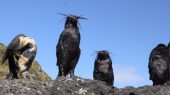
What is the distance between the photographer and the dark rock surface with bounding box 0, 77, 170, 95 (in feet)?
43.4

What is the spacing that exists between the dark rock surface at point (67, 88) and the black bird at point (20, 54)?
59.7 inches

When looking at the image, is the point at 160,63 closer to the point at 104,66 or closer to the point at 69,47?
the point at 104,66

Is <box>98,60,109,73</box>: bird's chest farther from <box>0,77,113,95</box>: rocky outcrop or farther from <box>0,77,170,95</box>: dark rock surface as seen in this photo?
<box>0,77,113,95</box>: rocky outcrop

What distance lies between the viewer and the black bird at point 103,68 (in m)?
23.0

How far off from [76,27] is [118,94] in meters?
3.60

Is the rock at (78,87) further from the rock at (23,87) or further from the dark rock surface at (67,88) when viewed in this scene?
the rock at (23,87)

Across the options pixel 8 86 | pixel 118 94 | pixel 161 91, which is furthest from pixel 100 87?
pixel 8 86

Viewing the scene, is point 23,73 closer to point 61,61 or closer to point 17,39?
point 17,39

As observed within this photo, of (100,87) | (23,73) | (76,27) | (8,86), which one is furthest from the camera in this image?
(76,27)

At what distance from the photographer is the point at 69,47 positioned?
17.4m

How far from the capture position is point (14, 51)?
1521cm

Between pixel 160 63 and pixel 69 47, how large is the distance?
423cm

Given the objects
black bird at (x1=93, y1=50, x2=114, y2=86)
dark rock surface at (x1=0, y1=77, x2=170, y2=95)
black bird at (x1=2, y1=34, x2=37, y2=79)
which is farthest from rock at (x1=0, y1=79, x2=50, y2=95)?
black bird at (x1=93, y1=50, x2=114, y2=86)

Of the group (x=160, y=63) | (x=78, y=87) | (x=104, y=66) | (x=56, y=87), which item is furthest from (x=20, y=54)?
(x=104, y=66)
